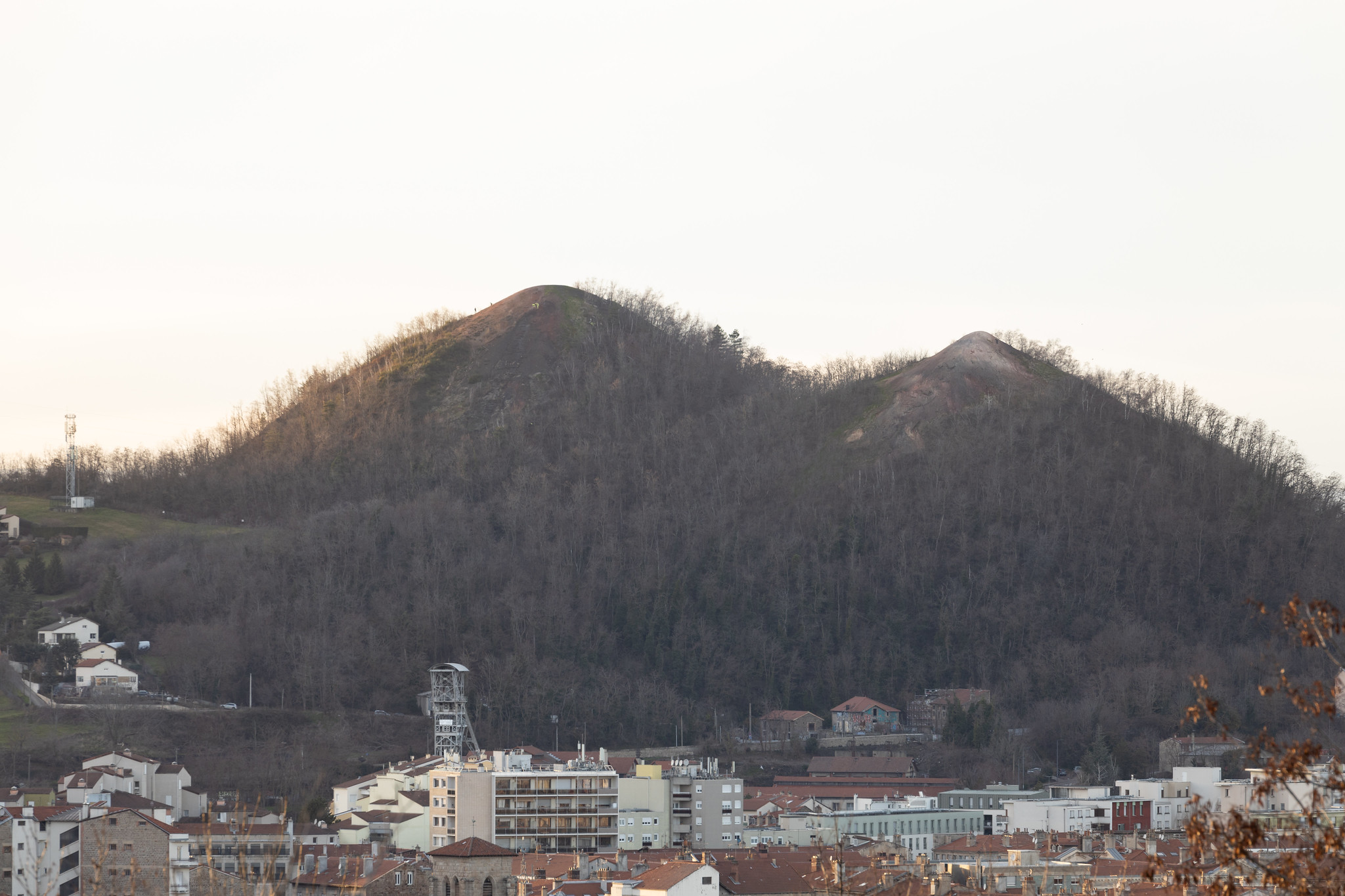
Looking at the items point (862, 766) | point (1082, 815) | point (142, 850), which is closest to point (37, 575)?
point (862, 766)

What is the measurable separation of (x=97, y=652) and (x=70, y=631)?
412 cm

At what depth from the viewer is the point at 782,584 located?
10900 cm

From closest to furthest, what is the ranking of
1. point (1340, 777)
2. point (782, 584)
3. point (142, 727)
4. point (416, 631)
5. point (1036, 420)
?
1. point (1340, 777)
2. point (142, 727)
3. point (416, 631)
4. point (782, 584)
5. point (1036, 420)

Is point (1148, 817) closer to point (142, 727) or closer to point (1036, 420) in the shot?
point (142, 727)

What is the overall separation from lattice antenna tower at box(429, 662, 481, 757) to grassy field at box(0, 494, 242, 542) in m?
31.8

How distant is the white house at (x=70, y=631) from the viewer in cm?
8600

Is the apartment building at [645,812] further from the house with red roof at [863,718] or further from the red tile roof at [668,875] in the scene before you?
the house with red roof at [863,718]

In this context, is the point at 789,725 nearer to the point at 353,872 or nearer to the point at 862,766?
the point at 862,766

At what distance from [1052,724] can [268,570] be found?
147ft

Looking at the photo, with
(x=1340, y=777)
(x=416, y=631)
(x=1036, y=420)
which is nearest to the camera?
(x=1340, y=777)

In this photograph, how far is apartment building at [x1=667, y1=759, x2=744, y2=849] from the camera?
202 feet

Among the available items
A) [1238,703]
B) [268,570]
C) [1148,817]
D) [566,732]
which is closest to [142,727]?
[566,732]

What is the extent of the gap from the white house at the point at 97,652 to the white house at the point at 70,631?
1009 millimetres

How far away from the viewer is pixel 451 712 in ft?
254
